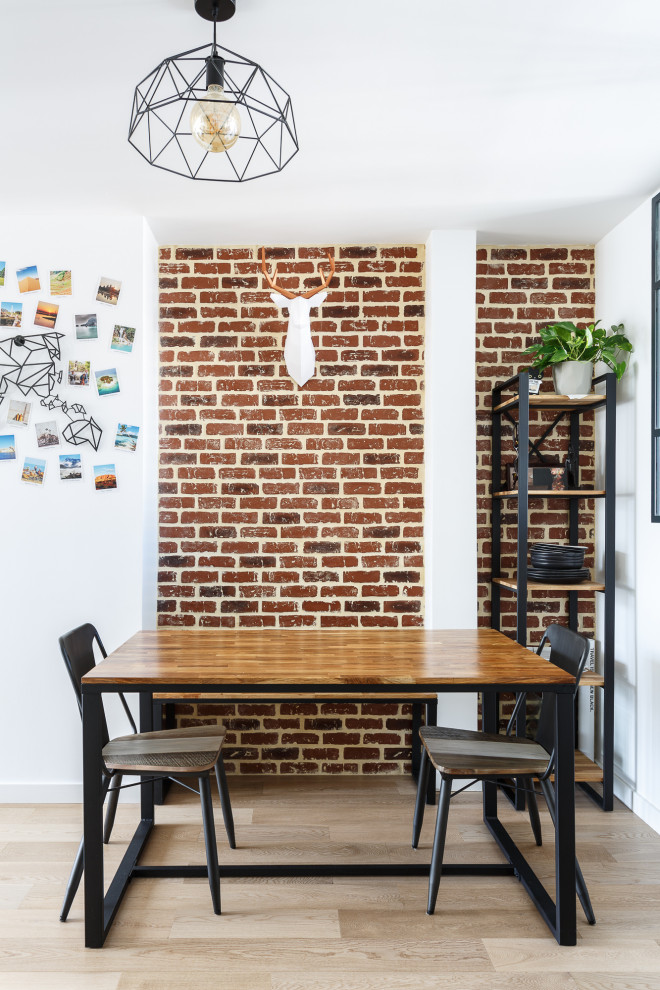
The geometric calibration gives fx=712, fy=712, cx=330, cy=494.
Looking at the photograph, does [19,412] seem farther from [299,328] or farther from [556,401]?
[556,401]

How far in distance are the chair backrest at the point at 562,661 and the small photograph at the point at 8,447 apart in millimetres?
2543

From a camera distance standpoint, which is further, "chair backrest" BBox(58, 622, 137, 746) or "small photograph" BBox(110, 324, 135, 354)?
"small photograph" BBox(110, 324, 135, 354)

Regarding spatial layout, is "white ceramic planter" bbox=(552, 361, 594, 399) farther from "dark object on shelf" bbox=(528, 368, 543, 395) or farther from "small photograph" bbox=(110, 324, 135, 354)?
"small photograph" bbox=(110, 324, 135, 354)

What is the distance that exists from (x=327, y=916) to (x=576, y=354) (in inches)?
100

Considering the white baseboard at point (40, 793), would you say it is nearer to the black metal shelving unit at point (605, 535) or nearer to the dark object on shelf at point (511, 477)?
the black metal shelving unit at point (605, 535)

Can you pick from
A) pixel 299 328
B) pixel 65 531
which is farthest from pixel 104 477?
pixel 299 328

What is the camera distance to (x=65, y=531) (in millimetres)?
3338

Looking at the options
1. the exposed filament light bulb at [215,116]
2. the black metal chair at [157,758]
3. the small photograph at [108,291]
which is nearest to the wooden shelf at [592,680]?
the black metal chair at [157,758]

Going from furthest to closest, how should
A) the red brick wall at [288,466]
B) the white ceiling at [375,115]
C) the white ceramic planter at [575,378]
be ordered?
1. the red brick wall at [288,466]
2. the white ceramic planter at [575,378]
3. the white ceiling at [375,115]

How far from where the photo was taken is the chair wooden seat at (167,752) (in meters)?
2.37

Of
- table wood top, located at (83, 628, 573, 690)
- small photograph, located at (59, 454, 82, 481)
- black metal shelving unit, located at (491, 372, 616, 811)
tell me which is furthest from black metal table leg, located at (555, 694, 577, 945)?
small photograph, located at (59, 454, 82, 481)

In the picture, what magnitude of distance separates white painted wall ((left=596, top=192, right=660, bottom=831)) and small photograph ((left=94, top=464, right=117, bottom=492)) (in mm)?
2399

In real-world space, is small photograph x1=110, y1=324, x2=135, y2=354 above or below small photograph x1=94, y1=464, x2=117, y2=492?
above

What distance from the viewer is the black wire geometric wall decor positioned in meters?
3.34
